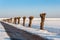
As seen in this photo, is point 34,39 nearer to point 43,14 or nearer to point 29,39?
point 29,39

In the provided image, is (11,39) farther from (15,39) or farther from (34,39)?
(34,39)

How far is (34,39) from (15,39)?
1693mm

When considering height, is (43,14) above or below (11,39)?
above

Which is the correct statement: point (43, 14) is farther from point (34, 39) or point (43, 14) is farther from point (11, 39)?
point (34, 39)

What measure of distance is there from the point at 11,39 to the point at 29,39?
1517 millimetres

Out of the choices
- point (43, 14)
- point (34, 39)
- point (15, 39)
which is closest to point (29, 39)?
point (34, 39)

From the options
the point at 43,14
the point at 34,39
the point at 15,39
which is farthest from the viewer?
the point at 43,14

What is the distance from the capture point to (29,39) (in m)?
5.56

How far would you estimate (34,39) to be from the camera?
5.27 m

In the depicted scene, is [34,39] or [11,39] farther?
[11,39]

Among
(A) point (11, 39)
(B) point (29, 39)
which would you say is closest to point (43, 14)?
(A) point (11, 39)

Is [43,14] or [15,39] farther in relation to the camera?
[43,14]

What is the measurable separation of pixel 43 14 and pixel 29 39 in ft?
18.9

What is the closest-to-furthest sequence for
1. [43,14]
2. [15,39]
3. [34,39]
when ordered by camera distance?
[34,39] → [15,39] → [43,14]
